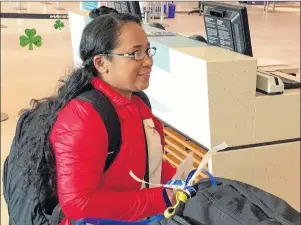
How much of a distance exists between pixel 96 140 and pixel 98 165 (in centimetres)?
7

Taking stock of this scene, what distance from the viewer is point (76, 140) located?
1.28m

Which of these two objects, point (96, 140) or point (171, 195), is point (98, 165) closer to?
point (96, 140)

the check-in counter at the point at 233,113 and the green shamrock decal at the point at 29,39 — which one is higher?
the green shamrock decal at the point at 29,39

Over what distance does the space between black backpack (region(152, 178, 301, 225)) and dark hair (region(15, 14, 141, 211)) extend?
39cm

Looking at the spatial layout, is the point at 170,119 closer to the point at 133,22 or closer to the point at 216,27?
the point at 216,27

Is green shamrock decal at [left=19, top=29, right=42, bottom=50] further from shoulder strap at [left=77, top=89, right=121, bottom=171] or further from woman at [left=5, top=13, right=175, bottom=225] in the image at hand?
shoulder strap at [left=77, top=89, right=121, bottom=171]

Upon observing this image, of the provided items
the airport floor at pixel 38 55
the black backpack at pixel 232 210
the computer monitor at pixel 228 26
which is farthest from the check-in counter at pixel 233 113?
the black backpack at pixel 232 210

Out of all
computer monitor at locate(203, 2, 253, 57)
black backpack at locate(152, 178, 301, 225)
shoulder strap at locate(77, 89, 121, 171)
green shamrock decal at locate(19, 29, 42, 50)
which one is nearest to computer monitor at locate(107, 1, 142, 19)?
green shamrock decal at locate(19, 29, 42, 50)

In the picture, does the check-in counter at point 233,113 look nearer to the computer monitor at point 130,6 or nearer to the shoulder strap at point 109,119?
the computer monitor at point 130,6

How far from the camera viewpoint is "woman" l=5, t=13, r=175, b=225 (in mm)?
1296

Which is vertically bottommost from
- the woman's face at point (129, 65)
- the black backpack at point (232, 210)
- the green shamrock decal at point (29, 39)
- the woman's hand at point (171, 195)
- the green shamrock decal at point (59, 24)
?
the woman's hand at point (171, 195)

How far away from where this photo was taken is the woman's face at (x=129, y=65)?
4.65 feet

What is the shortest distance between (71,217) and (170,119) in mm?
1562

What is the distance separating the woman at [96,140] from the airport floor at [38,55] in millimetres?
665
